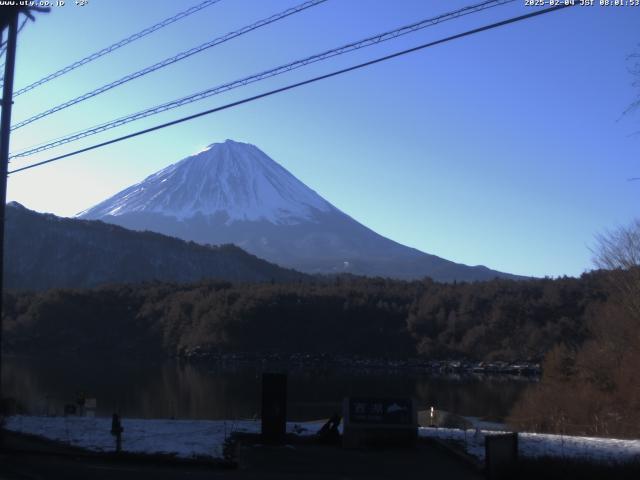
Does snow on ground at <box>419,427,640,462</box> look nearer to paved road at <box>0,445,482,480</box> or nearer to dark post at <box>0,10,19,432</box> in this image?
paved road at <box>0,445,482,480</box>

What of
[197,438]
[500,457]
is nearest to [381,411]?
[197,438]

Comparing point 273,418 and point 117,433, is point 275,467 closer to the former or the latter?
point 273,418

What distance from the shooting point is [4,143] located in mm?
15484

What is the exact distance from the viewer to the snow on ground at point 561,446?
12.8 m

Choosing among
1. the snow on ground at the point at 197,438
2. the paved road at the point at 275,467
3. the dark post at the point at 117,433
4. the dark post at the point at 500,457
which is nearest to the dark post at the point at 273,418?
the paved road at the point at 275,467

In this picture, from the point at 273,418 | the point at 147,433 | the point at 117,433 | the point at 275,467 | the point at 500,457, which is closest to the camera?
the point at 500,457

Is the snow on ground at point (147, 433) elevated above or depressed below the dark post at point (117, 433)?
below

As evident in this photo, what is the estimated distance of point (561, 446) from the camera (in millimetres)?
13953

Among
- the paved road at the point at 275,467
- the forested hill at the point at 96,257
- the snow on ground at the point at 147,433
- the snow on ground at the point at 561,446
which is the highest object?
the forested hill at the point at 96,257

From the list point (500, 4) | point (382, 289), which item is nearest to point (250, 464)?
point (500, 4)

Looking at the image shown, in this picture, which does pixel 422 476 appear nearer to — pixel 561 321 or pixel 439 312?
pixel 561 321

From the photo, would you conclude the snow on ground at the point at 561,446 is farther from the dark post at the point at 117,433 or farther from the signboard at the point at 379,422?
the dark post at the point at 117,433

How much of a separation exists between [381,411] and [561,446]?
3.21 m

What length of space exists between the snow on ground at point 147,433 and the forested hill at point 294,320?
70444 mm
